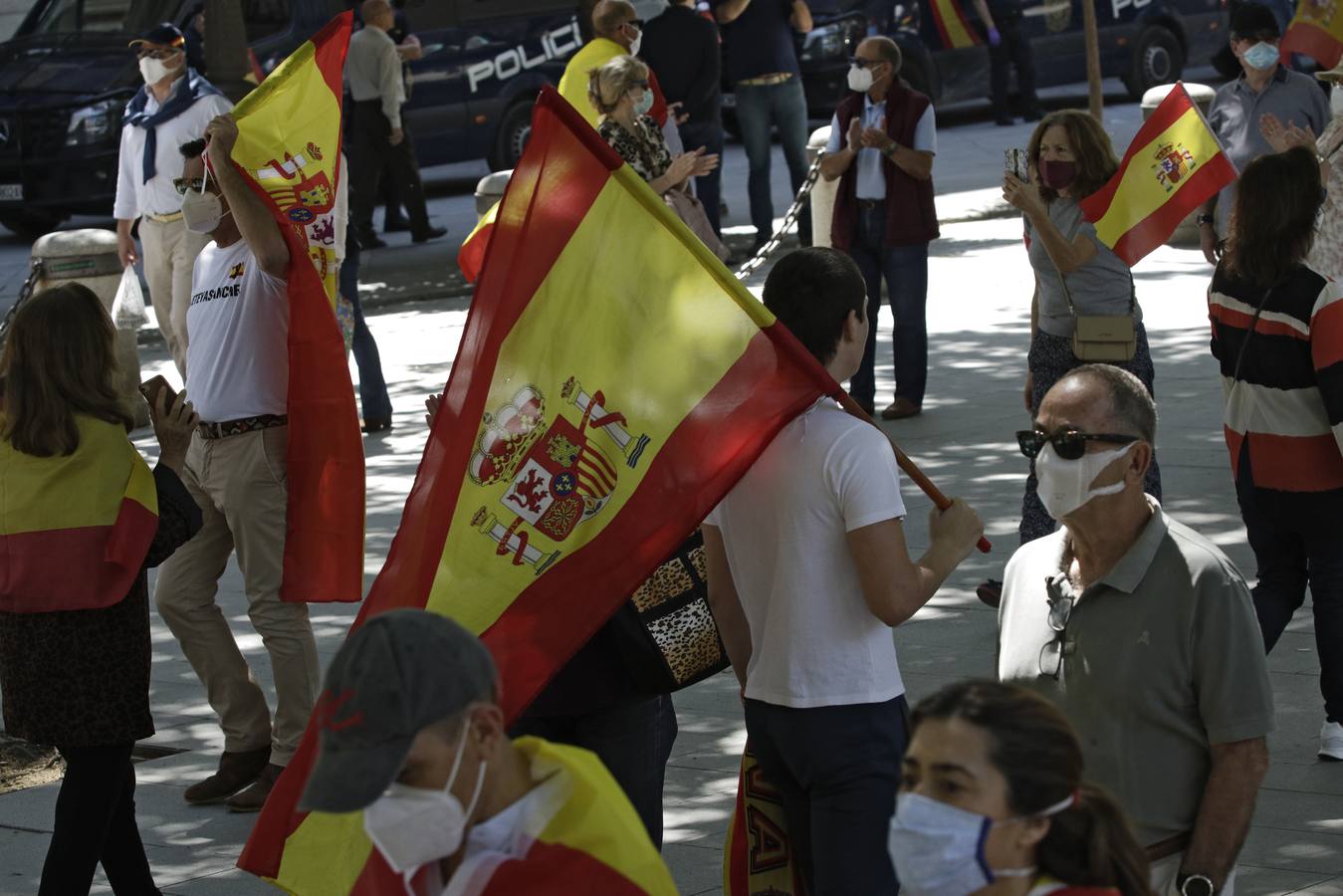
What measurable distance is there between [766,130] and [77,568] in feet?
40.8

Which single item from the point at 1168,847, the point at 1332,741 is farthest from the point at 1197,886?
the point at 1332,741

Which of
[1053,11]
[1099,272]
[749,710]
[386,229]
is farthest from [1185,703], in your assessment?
[1053,11]

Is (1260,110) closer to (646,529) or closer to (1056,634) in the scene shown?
(646,529)

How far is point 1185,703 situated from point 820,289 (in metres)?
1.09

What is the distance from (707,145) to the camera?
17281 millimetres

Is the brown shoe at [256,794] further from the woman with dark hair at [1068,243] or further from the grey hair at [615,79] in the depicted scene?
the grey hair at [615,79]

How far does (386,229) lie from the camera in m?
20.2

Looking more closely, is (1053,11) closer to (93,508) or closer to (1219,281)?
(1219,281)

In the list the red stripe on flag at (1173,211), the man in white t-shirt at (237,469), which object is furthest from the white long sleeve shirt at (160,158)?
the red stripe on flag at (1173,211)

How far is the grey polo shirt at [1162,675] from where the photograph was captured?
364 centimetres

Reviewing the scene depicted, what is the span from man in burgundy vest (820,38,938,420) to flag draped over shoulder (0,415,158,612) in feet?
19.4

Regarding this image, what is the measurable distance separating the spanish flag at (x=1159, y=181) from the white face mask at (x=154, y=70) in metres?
5.42

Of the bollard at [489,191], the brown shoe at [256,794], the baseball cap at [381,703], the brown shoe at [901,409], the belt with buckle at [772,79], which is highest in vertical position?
the baseball cap at [381,703]

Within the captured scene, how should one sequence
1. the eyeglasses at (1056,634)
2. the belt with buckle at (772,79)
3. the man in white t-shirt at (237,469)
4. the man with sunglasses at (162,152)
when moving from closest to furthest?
the eyeglasses at (1056,634) < the man in white t-shirt at (237,469) < the man with sunglasses at (162,152) < the belt with buckle at (772,79)
